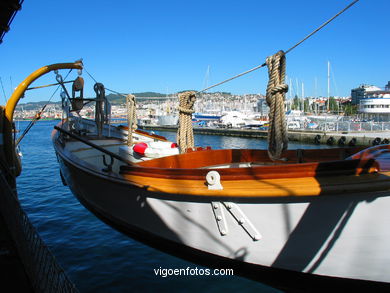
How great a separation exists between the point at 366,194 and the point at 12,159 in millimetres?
6436

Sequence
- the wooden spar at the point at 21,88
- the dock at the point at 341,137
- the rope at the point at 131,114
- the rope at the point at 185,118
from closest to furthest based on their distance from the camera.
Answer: the rope at the point at 185,118, the wooden spar at the point at 21,88, the rope at the point at 131,114, the dock at the point at 341,137

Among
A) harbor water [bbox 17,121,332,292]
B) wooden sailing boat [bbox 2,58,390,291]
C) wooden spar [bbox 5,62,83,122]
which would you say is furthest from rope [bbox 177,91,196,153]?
wooden spar [bbox 5,62,83,122]

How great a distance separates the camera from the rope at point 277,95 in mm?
3971

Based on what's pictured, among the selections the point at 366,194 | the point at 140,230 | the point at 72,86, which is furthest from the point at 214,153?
the point at 72,86

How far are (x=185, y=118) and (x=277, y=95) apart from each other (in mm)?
2814

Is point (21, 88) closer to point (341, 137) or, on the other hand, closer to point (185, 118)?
point (185, 118)

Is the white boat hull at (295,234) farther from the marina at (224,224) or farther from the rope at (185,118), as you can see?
the rope at (185,118)

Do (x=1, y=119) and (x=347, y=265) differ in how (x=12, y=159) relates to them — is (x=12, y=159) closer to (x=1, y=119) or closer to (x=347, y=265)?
(x=1, y=119)

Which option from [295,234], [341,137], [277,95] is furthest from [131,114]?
[341,137]

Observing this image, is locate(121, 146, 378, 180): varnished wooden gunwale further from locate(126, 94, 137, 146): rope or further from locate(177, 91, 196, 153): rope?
locate(126, 94, 137, 146): rope

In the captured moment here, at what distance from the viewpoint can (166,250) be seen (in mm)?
5332

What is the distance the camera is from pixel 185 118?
21.4ft

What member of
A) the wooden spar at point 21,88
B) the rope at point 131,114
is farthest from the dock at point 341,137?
the wooden spar at point 21,88

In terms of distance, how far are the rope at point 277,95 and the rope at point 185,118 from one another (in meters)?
2.56
